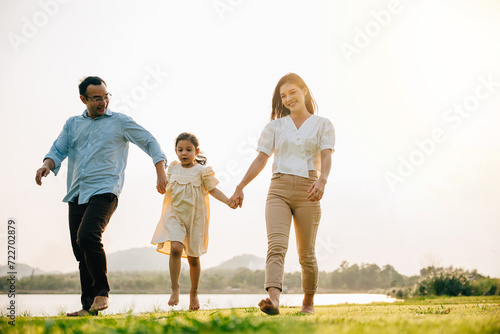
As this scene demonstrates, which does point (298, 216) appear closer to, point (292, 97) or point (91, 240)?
point (292, 97)

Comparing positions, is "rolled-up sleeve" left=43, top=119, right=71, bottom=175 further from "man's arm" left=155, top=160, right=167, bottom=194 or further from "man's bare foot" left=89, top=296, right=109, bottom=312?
"man's bare foot" left=89, top=296, right=109, bottom=312

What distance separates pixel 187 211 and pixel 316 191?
7.22ft

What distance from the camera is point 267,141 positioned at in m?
4.91

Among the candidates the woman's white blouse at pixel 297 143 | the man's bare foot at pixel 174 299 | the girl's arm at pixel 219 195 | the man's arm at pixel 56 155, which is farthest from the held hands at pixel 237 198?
the man's arm at pixel 56 155

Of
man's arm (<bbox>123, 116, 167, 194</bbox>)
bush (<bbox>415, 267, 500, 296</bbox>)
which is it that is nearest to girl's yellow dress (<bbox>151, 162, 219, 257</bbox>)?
man's arm (<bbox>123, 116, 167, 194</bbox>)

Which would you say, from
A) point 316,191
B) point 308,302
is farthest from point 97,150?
point 308,302

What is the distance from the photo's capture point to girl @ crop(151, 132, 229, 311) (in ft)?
19.2

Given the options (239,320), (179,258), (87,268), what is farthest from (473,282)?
(239,320)

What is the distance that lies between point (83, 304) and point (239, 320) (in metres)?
3.17

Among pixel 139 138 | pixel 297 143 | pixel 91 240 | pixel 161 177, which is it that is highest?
pixel 139 138

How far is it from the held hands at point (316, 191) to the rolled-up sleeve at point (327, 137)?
47 cm

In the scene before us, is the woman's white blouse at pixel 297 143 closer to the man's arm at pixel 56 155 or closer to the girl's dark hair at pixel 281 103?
the girl's dark hair at pixel 281 103

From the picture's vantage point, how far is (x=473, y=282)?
40.8ft

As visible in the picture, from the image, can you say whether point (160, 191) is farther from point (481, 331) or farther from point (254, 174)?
point (481, 331)
